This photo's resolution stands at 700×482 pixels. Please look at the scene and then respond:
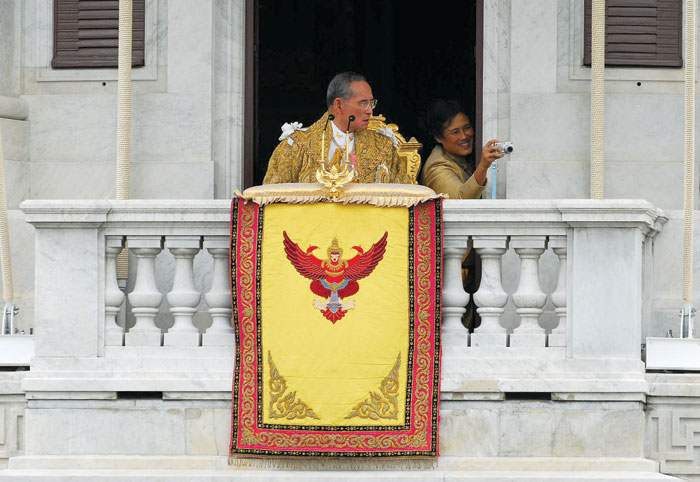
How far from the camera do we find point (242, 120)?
1191 cm

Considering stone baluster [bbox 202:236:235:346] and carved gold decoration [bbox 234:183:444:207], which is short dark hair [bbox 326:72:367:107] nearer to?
carved gold decoration [bbox 234:183:444:207]

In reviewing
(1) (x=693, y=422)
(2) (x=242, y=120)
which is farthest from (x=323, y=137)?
(1) (x=693, y=422)

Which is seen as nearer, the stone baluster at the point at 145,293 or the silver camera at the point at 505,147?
the stone baluster at the point at 145,293

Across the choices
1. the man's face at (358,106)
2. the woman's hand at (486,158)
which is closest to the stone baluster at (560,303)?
the woman's hand at (486,158)

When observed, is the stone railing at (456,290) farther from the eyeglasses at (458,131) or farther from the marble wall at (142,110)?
the eyeglasses at (458,131)

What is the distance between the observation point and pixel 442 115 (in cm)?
1175

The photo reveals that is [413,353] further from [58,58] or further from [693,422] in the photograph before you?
[58,58]

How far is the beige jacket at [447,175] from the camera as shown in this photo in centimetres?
1118

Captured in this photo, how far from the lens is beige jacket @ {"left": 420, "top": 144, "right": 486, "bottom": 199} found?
1118 cm

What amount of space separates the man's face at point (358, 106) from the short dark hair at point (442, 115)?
825mm

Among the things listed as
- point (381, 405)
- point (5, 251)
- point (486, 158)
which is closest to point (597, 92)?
point (486, 158)

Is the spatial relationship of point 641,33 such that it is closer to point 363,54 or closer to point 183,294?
point 183,294

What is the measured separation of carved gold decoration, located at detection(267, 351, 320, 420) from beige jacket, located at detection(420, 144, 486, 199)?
2.21 metres

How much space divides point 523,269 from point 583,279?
1.19 feet
